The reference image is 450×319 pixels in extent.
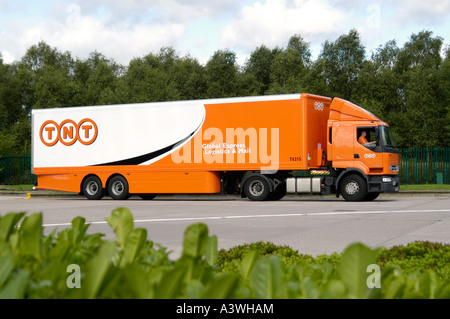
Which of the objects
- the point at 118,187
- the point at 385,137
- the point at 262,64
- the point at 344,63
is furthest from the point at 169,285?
the point at 262,64

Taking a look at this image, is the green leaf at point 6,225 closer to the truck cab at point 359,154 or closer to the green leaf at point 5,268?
the green leaf at point 5,268

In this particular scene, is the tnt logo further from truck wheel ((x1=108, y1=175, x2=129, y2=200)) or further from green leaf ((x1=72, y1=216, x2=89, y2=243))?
green leaf ((x1=72, y1=216, x2=89, y2=243))

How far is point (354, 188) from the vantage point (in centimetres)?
1983

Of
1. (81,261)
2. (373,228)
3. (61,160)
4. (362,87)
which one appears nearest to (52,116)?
(61,160)

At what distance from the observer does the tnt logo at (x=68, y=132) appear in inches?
911

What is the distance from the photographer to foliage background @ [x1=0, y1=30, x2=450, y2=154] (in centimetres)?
5444

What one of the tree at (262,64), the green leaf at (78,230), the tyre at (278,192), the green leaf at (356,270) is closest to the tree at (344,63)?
the tree at (262,64)

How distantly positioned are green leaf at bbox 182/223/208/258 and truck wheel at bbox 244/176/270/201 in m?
18.6

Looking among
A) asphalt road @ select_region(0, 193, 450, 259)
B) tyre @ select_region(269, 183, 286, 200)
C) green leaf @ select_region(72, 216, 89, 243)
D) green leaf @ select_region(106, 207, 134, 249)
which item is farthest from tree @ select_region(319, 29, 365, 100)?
green leaf @ select_region(106, 207, 134, 249)

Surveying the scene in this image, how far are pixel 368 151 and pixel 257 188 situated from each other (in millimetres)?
3986

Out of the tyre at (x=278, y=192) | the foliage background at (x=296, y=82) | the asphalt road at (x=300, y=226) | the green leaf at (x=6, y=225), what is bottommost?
the asphalt road at (x=300, y=226)

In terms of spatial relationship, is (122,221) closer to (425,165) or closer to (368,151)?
(368,151)

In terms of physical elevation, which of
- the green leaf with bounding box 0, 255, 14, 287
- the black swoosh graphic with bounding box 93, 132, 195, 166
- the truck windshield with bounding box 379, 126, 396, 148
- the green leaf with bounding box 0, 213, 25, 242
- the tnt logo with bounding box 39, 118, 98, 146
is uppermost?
the tnt logo with bounding box 39, 118, 98, 146

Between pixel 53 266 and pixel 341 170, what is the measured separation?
1949 cm
